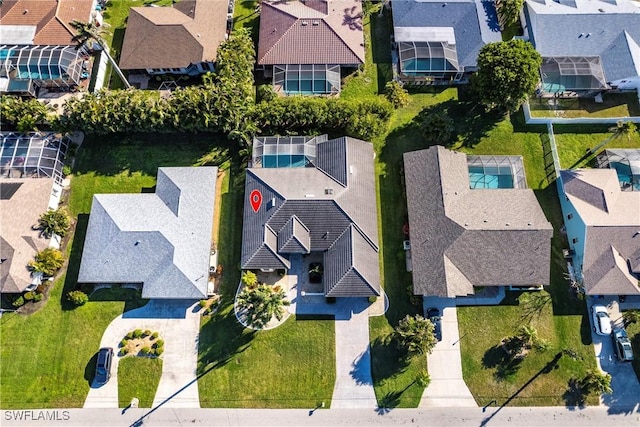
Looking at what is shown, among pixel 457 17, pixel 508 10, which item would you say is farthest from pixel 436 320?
pixel 508 10

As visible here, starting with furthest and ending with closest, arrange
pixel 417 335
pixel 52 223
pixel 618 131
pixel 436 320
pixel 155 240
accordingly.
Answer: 1. pixel 618 131
2. pixel 52 223
3. pixel 155 240
4. pixel 436 320
5. pixel 417 335

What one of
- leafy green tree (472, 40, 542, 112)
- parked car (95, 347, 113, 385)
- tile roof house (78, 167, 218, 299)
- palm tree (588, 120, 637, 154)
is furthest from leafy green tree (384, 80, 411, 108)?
parked car (95, 347, 113, 385)

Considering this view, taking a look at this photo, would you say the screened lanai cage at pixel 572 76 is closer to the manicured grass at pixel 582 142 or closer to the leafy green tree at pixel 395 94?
the manicured grass at pixel 582 142

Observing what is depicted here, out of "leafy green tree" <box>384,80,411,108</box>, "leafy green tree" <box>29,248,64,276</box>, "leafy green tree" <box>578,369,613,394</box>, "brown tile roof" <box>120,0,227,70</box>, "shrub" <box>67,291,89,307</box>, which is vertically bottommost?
"leafy green tree" <box>578,369,613,394</box>

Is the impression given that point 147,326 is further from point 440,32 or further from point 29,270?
point 440,32

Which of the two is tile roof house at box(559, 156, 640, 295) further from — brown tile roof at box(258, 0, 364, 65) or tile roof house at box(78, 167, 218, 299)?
tile roof house at box(78, 167, 218, 299)

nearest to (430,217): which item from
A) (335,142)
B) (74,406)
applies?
(335,142)

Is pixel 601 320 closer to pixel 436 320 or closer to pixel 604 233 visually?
pixel 604 233
